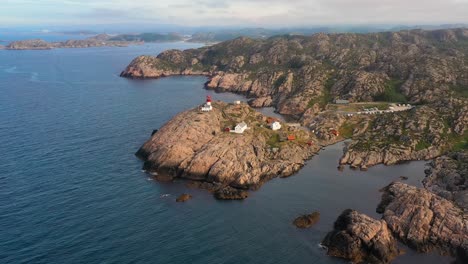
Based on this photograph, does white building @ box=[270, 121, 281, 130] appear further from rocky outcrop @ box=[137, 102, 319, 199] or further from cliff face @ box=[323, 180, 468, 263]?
cliff face @ box=[323, 180, 468, 263]

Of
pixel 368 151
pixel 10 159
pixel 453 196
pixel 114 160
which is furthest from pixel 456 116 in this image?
pixel 10 159

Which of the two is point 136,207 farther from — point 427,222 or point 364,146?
point 364,146

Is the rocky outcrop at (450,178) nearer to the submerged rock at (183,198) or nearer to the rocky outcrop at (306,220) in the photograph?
the rocky outcrop at (306,220)

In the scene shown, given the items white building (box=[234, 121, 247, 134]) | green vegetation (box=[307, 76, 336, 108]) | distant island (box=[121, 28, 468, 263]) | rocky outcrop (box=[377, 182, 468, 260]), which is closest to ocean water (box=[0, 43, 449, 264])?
rocky outcrop (box=[377, 182, 468, 260])

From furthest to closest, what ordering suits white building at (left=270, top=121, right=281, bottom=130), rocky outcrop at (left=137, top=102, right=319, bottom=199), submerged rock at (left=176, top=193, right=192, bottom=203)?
1. white building at (left=270, top=121, right=281, bottom=130)
2. rocky outcrop at (left=137, top=102, right=319, bottom=199)
3. submerged rock at (left=176, top=193, right=192, bottom=203)

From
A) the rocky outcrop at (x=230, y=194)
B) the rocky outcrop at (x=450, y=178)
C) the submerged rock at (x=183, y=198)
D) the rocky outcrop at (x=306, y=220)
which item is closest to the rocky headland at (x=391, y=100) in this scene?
the rocky outcrop at (x=450, y=178)

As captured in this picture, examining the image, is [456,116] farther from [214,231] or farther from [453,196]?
[214,231]
